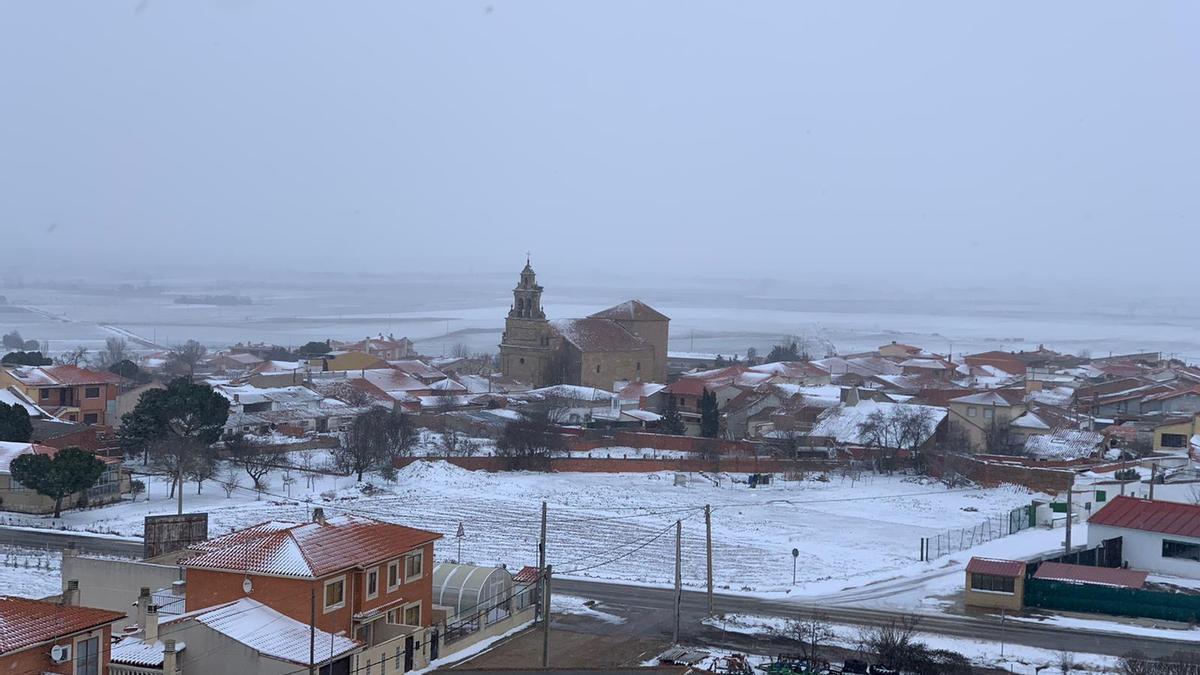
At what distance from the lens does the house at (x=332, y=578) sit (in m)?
14.4

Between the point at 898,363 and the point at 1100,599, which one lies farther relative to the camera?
the point at 898,363

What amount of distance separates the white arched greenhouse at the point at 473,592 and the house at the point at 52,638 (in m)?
5.18

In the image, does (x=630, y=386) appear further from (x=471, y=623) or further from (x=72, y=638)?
(x=72, y=638)

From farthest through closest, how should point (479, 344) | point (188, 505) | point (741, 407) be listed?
point (479, 344) → point (741, 407) → point (188, 505)

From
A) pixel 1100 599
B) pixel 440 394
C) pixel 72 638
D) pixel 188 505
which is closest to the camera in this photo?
pixel 72 638

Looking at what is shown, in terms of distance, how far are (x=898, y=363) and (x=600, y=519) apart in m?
33.5

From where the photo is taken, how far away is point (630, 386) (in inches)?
1736

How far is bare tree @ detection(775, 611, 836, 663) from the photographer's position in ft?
50.9

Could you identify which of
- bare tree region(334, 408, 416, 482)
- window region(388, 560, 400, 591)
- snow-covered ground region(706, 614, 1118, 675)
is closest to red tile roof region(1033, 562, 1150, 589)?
snow-covered ground region(706, 614, 1118, 675)

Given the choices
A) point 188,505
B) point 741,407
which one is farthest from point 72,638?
point 741,407

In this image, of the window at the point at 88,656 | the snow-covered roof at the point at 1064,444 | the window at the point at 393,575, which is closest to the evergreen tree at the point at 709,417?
the snow-covered roof at the point at 1064,444

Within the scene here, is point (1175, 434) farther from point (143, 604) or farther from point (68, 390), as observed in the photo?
point (68, 390)

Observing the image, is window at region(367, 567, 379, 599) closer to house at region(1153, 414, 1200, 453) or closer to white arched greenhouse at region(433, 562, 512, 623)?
white arched greenhouse at region(433, 562, 512, 623)

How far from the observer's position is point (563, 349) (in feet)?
156
